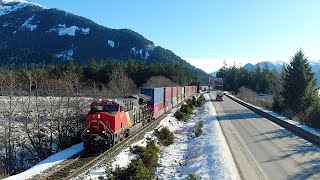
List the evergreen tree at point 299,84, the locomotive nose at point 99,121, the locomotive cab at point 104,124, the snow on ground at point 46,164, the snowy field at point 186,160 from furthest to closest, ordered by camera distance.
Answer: the evergreen tree at point 299,84 → the locomotive nose at point 99,121 → the locomotive cab at point 104,124 → the snowy field at point 186,160 → the snow on ground at point 46,164

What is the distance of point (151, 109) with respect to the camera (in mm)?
35562

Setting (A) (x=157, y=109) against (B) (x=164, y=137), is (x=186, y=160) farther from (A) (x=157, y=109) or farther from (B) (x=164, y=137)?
(A) (x=157, y=109)

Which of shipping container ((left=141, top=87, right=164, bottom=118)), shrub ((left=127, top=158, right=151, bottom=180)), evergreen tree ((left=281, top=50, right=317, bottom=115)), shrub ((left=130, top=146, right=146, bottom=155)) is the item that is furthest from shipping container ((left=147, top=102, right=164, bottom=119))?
evergreen tree ((left=281, top=50, right=317, bottom=115))

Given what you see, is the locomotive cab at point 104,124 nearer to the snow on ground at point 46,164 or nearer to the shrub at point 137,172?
the snow on ground at point 46,164

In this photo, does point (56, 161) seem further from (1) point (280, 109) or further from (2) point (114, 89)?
(1) point (280, 109)

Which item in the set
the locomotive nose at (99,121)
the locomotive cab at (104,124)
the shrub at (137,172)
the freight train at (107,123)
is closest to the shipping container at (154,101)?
the freight train at (107,123)

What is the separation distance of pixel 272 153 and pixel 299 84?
33108 mm

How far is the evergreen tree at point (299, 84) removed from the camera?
50812 millimetres


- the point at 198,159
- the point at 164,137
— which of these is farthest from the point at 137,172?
the point at 164,137

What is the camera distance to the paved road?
58.8 feet

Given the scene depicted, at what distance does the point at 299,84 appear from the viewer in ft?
171

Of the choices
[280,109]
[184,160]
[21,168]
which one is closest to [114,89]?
[280,109]

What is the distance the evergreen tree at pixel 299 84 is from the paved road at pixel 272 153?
1957cm

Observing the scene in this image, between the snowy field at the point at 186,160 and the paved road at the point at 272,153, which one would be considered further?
the paved road at the point at 272,153
